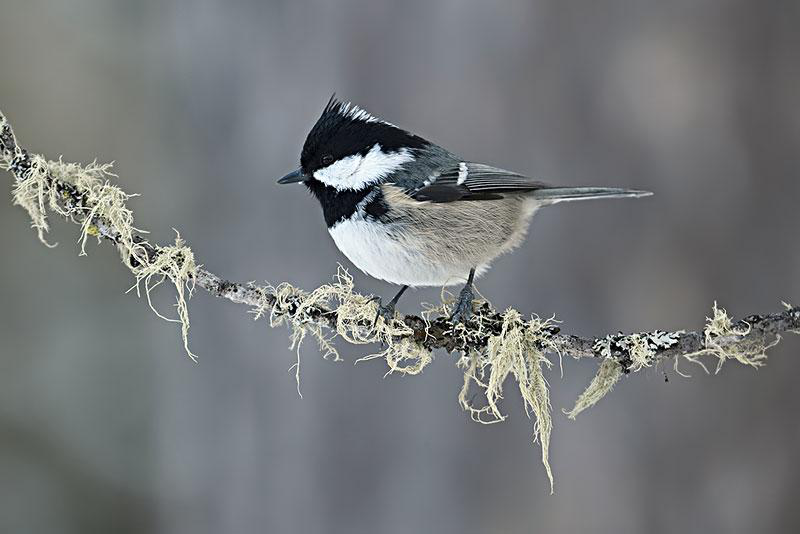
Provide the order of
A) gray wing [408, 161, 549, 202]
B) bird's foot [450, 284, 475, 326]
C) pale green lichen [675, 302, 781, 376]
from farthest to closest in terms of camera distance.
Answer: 1. gray wing [408, 161, 549, 202]
2. bird's foot [450, 284, 475, 326]
3. pale green lichen [675, 302, 781, 376]

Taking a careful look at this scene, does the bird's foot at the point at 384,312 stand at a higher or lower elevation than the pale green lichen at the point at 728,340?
higher

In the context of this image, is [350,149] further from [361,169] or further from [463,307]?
[463,307]

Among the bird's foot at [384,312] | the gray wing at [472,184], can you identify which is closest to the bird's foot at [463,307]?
the bird's foot at [384,312]

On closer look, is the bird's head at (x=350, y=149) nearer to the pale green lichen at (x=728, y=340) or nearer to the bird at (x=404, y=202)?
the bird at (x=404, y=202)

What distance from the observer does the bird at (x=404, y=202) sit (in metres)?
1.44

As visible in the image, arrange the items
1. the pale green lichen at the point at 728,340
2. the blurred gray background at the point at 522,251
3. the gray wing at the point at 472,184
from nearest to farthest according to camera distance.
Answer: the pale green lichen at the point at 728,340 → the gray wing at the point at 472,184 → the blurred gray background at the point at 522,251

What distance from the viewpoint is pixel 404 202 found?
4.99 ft

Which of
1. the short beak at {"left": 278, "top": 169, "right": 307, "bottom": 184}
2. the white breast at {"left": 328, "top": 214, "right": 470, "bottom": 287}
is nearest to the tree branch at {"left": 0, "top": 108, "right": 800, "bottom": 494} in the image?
the white breast at {"left": 328, "top": 214, "right": 470, "bottom": 287}

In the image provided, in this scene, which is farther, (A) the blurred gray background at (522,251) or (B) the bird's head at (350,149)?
(A) the blurred gray background at (522,251)

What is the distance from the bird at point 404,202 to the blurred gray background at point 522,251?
0.90ft

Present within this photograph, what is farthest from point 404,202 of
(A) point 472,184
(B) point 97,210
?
(B) point 97,210

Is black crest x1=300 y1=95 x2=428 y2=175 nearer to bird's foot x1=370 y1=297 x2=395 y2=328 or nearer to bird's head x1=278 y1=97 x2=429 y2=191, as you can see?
bird's head x1=278 y1=97 x2=429 y2=191

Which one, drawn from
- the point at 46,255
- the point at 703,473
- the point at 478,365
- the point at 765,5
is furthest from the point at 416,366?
the point at 46,255

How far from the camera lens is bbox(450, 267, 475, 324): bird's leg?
4.46 feet
